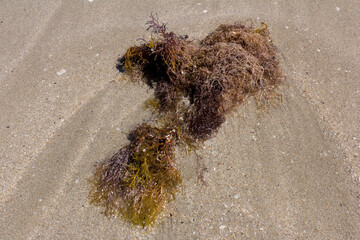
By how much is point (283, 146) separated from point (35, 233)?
2086 mm

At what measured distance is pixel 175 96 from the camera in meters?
2.51

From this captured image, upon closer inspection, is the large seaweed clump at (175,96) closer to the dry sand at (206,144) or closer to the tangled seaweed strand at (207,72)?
the tangled seaweed strand at (207,72)

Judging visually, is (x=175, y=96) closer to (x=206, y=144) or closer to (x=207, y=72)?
(x=207, y=72)

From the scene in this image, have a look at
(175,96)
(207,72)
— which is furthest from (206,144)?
(207,72)

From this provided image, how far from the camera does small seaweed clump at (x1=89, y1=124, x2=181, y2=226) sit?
2.10 m

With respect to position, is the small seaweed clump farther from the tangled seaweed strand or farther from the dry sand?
the tangled seaweed strand

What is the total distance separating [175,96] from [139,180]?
0.82m

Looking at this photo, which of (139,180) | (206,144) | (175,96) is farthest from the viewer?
(175,96)

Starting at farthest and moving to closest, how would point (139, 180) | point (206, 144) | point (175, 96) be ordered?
point (175, 96) → point (206, 144) → point (139, 180)

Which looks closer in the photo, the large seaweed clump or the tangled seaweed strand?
the large seaweed clump

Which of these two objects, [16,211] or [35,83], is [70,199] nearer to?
[16,211]

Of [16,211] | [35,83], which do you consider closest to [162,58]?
[35,83]

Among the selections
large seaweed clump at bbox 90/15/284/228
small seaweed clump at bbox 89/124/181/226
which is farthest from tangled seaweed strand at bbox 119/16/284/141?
small seaweed clump at bbox 89/124/181/226

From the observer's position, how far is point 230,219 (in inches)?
82.2
